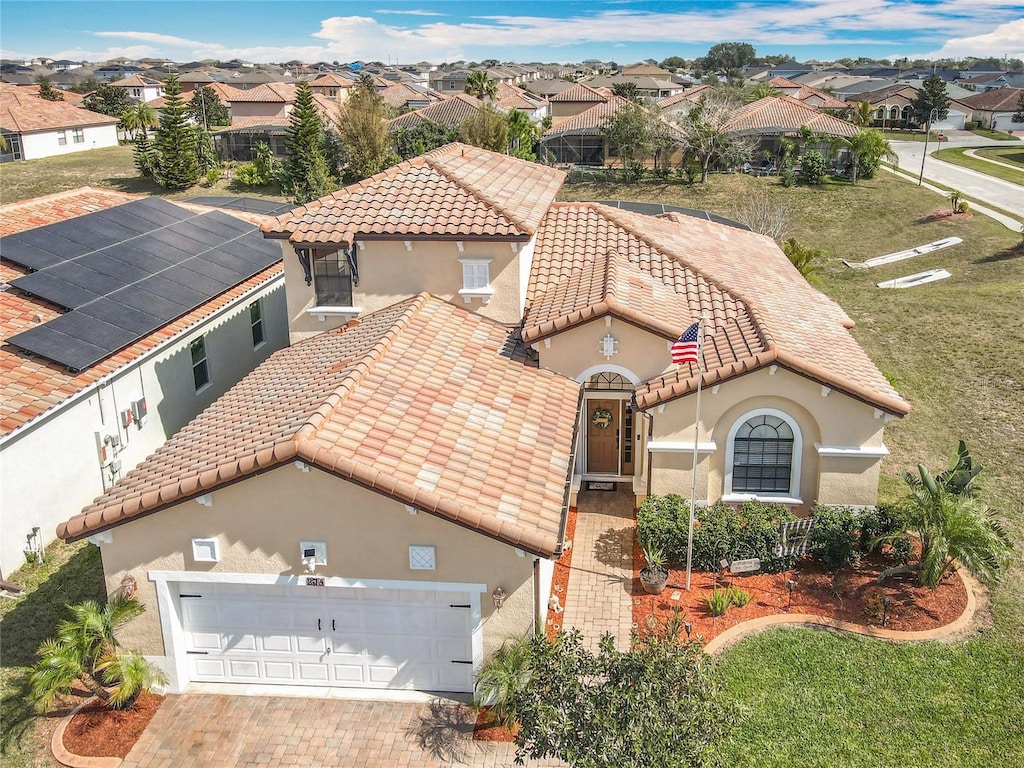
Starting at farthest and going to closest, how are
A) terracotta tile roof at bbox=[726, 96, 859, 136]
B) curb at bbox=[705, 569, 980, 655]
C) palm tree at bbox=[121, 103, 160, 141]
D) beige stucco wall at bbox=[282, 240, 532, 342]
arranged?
palm tree at bbox=[121, 103, 160, 141]
terracotta tile roof at bbox=[726, 96, 859, 136]
beige stucco wall at bbox=[282, 240, 532, 342]
curb at bbox=[705, 569, 980, 655]

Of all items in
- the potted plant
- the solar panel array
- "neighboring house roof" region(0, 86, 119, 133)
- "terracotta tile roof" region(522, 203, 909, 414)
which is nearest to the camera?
the potted plant

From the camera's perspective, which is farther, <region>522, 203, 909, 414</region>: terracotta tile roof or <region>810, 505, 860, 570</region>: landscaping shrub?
<region>522, 203, 909, 414</region>: terracotta tile roof

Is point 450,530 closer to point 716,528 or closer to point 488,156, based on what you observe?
point 716,528

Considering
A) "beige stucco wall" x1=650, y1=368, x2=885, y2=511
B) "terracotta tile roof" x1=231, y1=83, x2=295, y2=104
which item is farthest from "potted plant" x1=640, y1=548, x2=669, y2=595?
"terracotta tile roof" x1=231, y1=83, x2=295, y2=104

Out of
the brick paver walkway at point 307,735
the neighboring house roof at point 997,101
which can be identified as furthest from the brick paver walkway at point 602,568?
the neighboring house roof at point 997,101

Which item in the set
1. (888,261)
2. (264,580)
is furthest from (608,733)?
(888,261)

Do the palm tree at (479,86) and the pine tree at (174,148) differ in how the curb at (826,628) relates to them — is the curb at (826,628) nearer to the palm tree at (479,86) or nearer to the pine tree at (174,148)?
the pine tree at (174,148)

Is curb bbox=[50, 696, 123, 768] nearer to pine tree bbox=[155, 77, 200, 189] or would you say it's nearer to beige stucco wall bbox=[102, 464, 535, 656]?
beige stucco wall bbox=[102, 464, 535, 656]
